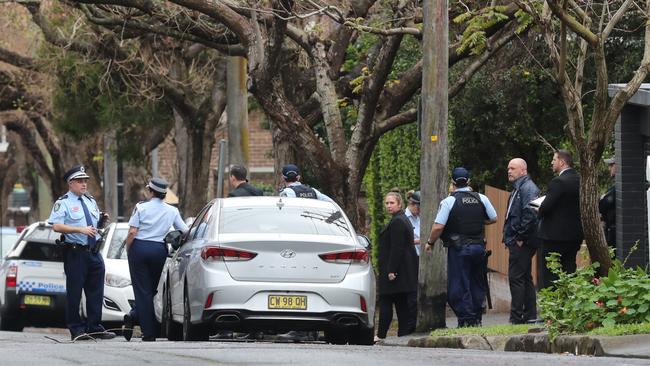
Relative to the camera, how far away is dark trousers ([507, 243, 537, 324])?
53.7 ft

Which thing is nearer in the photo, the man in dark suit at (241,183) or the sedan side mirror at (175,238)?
the sedan side mirror at (175,238)

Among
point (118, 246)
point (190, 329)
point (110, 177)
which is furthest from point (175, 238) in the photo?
point (110, 177)

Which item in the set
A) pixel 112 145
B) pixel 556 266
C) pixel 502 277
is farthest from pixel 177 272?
pixel 112 145

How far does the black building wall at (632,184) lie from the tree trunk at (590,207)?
8.13 ft

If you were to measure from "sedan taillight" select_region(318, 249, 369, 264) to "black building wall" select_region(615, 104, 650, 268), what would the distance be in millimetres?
4202

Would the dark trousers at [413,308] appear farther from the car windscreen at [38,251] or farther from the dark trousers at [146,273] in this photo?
the car windscreen at [38,251]

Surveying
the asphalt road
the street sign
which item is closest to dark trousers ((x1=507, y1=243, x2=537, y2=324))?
the asphalt road

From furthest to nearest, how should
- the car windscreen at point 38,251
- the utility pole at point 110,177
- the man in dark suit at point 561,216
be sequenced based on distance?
the utility pole at point 110,177, the car windscreen at point 38,251, the man in dark suit at point 561,216

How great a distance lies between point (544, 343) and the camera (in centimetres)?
1334

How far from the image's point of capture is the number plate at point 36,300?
68.7 ft

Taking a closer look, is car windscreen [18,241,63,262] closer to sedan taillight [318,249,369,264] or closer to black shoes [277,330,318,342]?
black shoes [277,330,318,342]

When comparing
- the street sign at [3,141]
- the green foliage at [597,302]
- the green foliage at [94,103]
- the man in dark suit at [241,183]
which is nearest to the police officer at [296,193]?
the man in dark suit at [241,183]

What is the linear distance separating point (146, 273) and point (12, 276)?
5.23m

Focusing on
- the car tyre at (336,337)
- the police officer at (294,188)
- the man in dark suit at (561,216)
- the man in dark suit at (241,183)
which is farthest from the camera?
the man in dark suit at (241,183)
